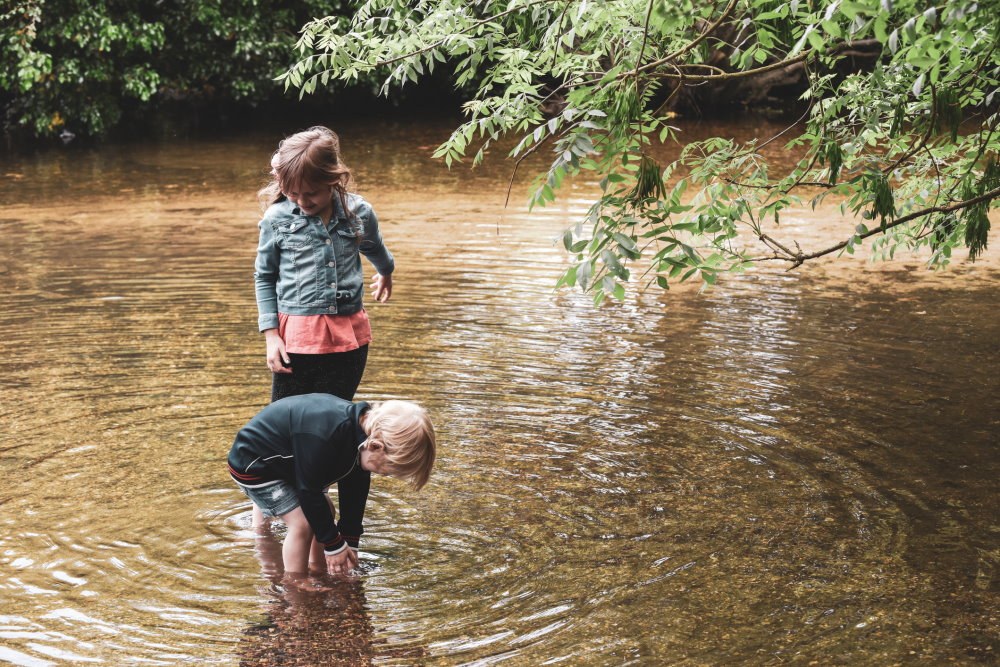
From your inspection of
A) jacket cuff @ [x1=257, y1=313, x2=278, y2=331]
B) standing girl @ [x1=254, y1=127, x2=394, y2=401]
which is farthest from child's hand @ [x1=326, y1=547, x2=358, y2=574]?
jacket cuff @ [x1=257, y1=313, x2=278, y2=331]

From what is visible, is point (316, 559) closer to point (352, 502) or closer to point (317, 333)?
point (352, 502)

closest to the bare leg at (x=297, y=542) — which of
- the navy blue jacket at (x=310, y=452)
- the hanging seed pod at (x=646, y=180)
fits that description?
the navy blue jacket at (x=310, y=452)

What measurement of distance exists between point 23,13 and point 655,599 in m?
16.1

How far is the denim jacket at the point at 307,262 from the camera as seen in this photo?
4223 mm

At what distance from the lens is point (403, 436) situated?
12.1 ft

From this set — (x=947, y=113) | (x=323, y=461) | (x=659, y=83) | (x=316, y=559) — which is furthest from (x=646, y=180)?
(x=316, y=559)

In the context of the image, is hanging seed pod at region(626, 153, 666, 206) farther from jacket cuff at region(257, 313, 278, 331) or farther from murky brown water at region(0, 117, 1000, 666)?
jacket cuff at region(257, 313, 278, 331)

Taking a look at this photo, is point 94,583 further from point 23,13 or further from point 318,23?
point 23,13

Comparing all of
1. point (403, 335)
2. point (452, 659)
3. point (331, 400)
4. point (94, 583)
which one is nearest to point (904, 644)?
point (452, 659)

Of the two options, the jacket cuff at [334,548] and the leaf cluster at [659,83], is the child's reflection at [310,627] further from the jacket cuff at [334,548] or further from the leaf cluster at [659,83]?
the leaf cluster at [659,83]

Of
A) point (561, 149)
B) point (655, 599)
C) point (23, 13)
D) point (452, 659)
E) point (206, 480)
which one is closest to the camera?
point (452, 659)

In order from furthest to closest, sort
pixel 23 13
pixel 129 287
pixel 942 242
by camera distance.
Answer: pixel 23 13 < pixel 129 287 < pixel 942 242

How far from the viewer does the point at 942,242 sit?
6109mm

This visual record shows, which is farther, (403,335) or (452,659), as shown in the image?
(403,335)
